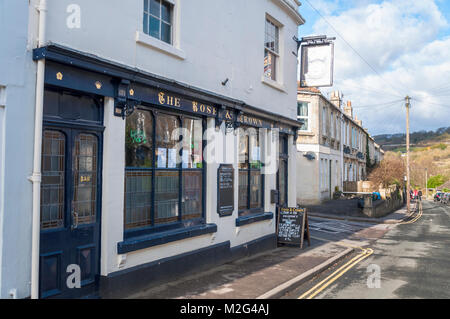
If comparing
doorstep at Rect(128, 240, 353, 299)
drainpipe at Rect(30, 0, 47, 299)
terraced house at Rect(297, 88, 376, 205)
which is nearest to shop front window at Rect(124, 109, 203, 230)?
doorstep at Rect(128, 240, 353, 299)

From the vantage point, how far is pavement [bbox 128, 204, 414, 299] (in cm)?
689

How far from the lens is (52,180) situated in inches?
221

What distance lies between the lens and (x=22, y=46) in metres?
5.08

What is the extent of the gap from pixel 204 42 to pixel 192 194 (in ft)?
11.3

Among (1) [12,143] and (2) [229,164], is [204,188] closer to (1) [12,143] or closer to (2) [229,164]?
(2) [229,164]

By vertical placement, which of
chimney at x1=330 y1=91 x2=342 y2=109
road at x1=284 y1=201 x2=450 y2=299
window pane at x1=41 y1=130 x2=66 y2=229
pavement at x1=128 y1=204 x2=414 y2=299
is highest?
chimney at x1=330 y1=91 x2=342 y2=109

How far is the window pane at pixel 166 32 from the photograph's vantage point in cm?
775

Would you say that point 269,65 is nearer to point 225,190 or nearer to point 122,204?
point 225,190

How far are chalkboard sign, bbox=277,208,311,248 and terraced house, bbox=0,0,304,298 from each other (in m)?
1.40

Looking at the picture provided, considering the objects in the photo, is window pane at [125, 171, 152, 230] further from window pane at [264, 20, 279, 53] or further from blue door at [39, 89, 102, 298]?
window pane at [264, 20, 279, 53]

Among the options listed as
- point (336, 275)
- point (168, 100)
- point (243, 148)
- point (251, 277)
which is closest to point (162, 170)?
point (168, 100)

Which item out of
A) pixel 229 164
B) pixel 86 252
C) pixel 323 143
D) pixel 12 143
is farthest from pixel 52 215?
pixel 323 143

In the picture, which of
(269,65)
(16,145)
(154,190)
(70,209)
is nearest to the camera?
Answer: (16,145)
